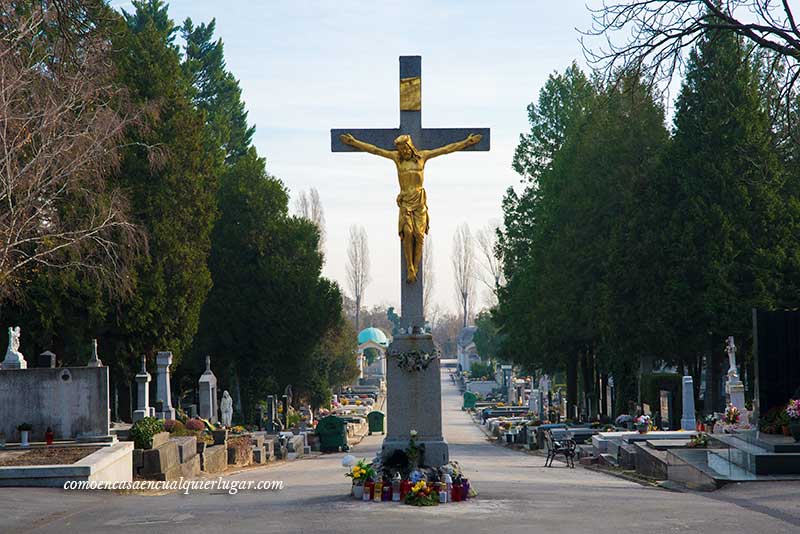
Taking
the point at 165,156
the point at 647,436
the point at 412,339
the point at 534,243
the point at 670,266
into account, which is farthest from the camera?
the point at 534,243

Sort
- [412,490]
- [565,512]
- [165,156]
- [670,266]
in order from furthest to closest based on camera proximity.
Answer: [670,266] → [165,156] → [412,490] → [565,512]

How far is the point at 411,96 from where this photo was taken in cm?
1619

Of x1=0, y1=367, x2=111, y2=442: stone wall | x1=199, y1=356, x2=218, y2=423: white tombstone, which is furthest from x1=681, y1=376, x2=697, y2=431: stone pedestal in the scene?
x1=0, y1=367, x2=111, y2=442: stone wall

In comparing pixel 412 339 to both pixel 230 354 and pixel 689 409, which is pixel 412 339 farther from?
pixel 230 354

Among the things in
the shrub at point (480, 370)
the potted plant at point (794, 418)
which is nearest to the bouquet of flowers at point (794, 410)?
the potted plant at point (794, 418)

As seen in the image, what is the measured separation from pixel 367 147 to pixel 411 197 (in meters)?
0.99

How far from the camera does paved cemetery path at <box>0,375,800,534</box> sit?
12.1 meters

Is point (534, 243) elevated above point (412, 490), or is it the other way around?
point (534, 243)

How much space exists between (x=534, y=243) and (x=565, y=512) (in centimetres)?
3618

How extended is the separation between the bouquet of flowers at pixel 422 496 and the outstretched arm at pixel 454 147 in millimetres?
4447

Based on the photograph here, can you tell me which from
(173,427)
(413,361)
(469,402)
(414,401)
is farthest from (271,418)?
(469,402)

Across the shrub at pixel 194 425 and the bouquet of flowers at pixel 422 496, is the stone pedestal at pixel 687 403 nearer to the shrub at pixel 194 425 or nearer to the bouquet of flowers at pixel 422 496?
the shrub at pixel 194 425

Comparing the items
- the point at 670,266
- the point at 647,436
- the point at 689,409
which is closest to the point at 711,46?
the point at 647,436

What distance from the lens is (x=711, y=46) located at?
60.5 ft
